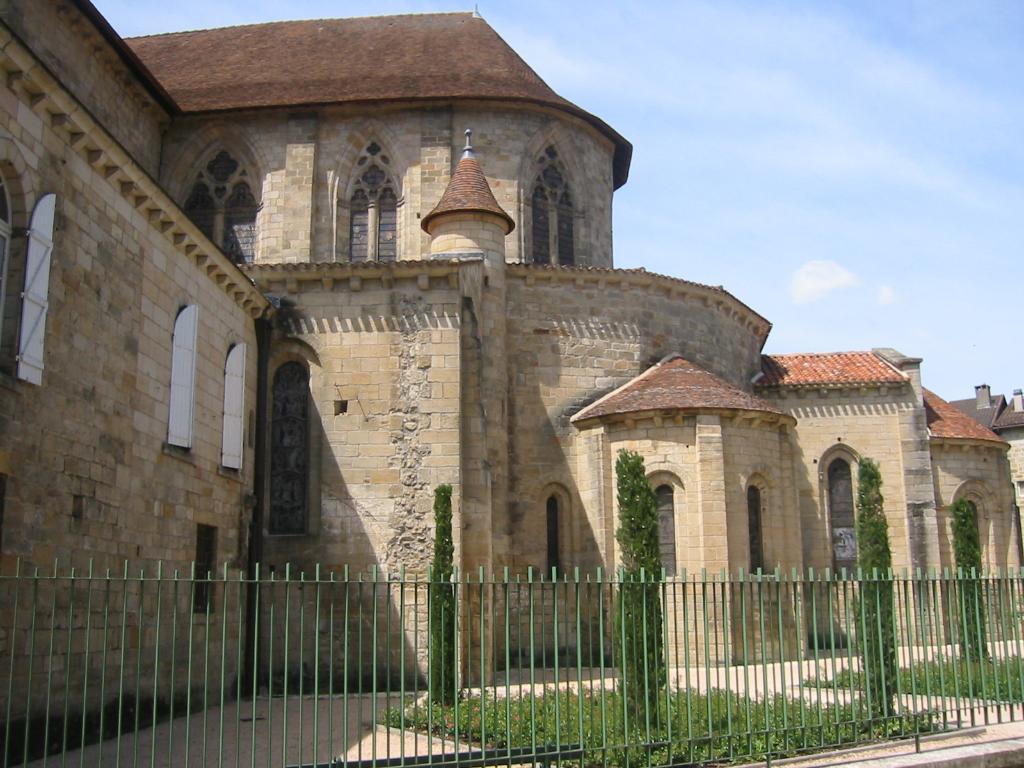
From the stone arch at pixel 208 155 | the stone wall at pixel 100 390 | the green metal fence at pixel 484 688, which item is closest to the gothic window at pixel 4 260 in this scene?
the stone wall at pixel 100 390

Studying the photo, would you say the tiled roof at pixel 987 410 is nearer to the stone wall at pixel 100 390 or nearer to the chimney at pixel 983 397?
the chimney at pixel 983 397

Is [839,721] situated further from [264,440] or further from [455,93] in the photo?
[455,93]

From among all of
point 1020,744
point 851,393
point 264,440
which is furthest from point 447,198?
point 1020,744

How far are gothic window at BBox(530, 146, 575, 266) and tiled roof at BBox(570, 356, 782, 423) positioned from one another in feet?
13.7

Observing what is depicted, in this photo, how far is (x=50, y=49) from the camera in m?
16.4

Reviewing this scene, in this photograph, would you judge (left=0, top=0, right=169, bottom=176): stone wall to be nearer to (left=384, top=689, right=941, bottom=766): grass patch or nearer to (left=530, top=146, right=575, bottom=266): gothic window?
(left=530, top=146, right=575, bottom=266): gothic window

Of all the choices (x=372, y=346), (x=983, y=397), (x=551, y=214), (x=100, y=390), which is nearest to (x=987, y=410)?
(x=983, y=397)

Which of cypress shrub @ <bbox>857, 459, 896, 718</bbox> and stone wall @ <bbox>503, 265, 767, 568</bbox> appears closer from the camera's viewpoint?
cypress shrub @ <bbox>857, 459, 896, 718</bbox>

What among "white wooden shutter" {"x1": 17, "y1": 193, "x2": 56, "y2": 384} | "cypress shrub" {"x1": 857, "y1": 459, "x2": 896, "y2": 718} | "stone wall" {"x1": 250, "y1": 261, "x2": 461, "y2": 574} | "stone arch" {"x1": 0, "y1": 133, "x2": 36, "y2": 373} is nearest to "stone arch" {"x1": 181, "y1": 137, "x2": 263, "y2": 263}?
"stone wall" {"x1": 250, "y1": 261, "x2": 461, "y2": 574}

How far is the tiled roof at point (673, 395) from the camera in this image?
1834cm

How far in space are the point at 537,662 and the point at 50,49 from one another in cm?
1298

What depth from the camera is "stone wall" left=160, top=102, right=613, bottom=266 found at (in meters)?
21.8

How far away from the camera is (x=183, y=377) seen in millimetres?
13805

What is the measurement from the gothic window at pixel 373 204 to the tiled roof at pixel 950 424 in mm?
13152
